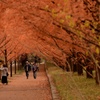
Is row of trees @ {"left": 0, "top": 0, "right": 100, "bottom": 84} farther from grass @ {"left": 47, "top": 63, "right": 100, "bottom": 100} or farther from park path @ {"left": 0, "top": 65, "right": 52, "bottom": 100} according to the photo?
park path @ {"left": 0, "top": 65, "right": 52, "bottom": 100}

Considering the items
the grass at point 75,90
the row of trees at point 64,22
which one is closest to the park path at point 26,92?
the grass at point 75,90

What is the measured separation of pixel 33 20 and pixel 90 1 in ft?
5.39

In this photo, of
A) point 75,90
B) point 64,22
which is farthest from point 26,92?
point 75,90

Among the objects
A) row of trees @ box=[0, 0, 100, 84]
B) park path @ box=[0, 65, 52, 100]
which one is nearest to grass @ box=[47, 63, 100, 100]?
row of trees @ box=[0, 0, 100, 84]

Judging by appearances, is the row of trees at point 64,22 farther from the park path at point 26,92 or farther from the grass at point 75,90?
the park path at point 26,92

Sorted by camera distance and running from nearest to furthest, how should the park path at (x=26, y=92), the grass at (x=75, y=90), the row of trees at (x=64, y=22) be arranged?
the row of trees at (x=64, y=22) < the grass at (x=75, y=90) < the park path at (x=26, y=92)

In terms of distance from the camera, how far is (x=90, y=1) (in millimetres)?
10094

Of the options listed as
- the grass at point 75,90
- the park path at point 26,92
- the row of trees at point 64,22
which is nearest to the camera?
the row of trees at point 64,22

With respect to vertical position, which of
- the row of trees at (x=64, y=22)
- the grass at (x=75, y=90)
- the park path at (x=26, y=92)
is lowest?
the park path at (x=26, y=92)

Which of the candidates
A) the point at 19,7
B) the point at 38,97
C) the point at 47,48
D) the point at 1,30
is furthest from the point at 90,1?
the point at 1,30

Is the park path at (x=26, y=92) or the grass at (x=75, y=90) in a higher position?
the grass at (x=75, y=90)

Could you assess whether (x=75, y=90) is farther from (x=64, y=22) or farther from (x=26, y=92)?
(x=26, y=92)

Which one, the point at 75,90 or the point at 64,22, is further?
the point at 64,22

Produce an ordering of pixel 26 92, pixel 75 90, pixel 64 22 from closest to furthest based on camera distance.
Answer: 1. pixel 75 90
2. pixel 64 22
3. pixel 26 92
